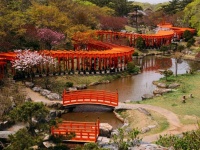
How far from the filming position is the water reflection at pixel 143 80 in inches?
1221

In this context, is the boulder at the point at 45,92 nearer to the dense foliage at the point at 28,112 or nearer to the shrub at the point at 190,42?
the dense foliage at the point at 28,112

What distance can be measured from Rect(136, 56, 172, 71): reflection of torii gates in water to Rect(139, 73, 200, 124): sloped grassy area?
10091 mm

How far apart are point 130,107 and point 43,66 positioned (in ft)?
39.4

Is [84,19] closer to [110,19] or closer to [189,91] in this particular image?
[110,19]

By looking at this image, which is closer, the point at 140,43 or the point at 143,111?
the point at 143,111

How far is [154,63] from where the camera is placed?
4603 centimetres

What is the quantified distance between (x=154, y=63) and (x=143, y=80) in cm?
1063

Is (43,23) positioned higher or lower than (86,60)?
higher

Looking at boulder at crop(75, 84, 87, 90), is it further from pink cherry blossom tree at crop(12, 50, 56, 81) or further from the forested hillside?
the forested hillside

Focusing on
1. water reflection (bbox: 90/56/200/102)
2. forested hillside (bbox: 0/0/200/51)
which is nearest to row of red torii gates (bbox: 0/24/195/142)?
forested hillside (bbox: 0/0/200/51)

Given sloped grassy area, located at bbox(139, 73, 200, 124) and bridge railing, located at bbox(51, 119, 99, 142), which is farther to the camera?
sloped grassy area, located at bbox(139, 73, 200, 124)

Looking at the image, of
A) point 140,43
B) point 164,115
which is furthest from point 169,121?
point 140,43

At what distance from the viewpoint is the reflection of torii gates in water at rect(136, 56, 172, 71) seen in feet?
143

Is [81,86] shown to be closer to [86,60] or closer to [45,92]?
[45,92]
